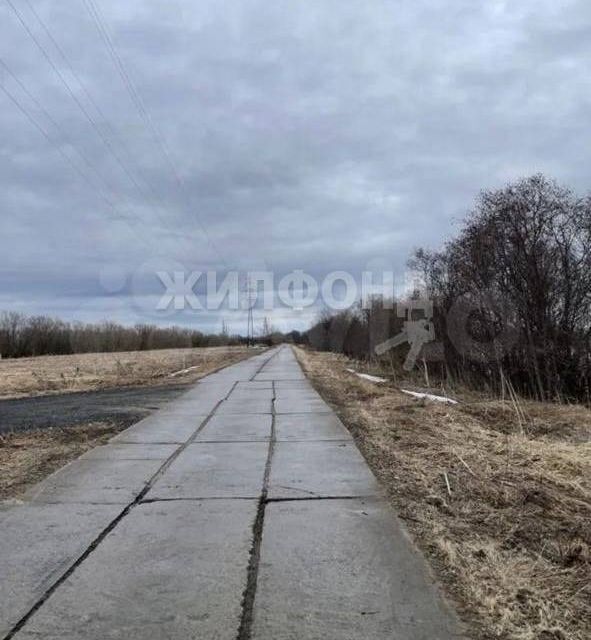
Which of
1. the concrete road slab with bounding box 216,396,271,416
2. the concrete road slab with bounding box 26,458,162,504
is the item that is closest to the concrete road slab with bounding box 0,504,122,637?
the concrete road slab with bounding box 26,458,162,504

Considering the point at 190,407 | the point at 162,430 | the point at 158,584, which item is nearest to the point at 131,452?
the point at 162,430

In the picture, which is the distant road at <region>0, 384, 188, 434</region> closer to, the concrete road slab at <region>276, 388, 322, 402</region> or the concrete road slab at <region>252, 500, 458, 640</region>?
the concrete road slab at <region>276, 388, 322, 402</region>

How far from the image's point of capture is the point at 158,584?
170 inches

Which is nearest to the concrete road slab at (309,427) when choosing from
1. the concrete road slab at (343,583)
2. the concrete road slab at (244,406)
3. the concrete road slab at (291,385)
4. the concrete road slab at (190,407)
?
the concrete road slab at (244,406)

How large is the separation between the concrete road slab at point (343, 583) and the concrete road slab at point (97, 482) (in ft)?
6.06

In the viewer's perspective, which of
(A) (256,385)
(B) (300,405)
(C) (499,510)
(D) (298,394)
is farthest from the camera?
(A) (256,385)

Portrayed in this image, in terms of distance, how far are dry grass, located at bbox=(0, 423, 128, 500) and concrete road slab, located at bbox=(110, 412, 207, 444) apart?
298mm

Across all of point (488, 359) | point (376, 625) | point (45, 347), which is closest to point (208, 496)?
point (376, 625)

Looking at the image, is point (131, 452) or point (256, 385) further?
point (256, 385)

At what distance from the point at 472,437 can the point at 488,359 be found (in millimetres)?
16460

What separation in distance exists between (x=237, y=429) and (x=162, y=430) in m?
1.27

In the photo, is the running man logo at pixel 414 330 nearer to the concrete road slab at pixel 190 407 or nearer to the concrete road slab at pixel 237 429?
the concrete road slab at pixel 190 407

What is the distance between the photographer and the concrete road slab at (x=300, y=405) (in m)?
14.3

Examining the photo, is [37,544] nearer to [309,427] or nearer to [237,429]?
[237,429]
